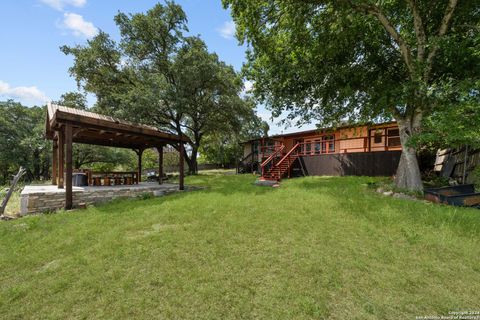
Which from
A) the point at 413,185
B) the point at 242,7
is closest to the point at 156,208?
the point at 242,7

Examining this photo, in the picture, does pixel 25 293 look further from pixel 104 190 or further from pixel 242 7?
pixel 242 7

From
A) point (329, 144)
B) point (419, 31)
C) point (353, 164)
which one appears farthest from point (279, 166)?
point (419, 31)

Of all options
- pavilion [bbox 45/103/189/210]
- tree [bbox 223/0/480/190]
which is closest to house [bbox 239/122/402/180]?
tree [bbox 223/0/480/190]

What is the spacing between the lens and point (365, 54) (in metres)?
7.84

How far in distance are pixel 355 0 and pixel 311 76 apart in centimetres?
239

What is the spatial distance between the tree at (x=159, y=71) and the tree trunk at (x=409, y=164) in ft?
33.3

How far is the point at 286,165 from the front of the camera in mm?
12828

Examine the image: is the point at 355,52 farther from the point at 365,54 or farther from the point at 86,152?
the point at 86,152

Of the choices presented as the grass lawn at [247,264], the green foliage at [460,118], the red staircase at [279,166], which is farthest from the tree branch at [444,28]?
the red staircase at [279,166]

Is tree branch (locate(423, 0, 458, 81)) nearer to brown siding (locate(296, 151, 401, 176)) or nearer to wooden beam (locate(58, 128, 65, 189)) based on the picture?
brown siding (locate(296, 151, 401, 176))

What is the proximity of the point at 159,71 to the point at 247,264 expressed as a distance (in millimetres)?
16122

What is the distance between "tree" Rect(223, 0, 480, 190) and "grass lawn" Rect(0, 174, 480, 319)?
3.40 metres

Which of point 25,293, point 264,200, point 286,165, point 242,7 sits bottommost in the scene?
point 25,293

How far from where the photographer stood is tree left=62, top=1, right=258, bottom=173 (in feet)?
45.0
